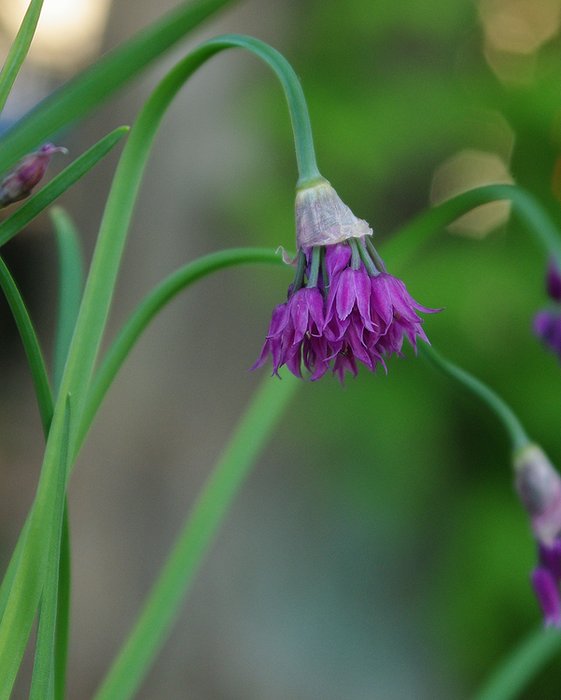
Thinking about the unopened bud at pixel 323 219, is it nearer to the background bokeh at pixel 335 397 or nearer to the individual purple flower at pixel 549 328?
the individual purple flower at pixel 549 328

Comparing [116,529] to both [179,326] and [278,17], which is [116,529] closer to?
[179,326]

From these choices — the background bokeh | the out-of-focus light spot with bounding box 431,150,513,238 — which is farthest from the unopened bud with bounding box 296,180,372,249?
the out-of-focus light spot with bounding box 431,150,513,238

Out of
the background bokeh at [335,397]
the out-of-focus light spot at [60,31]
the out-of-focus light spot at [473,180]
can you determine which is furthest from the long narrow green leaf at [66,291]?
the out-of-focus light spot at [60,31]

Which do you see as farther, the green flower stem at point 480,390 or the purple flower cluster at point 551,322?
the purple flower cluster at point 551,322

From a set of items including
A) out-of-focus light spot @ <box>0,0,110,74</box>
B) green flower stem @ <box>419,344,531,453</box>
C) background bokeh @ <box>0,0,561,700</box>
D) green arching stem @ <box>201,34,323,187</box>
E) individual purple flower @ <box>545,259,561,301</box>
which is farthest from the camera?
out-of-focus light spot @ <box>0,0,110,74</box>

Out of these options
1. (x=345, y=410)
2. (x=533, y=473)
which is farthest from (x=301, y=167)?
(x=345, y=410)

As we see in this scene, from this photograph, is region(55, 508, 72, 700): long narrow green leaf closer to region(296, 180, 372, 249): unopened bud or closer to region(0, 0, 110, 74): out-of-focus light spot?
region(296, 180, 372, 249): unopened bud

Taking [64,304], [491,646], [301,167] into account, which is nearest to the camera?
[301,167]
